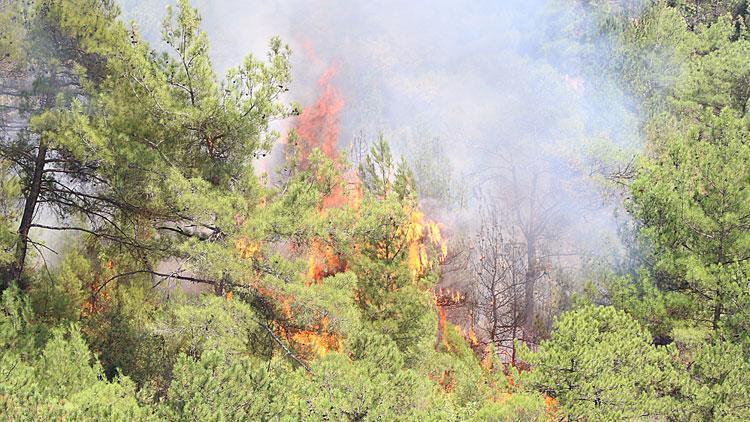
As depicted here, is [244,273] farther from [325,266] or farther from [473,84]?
[473,84]

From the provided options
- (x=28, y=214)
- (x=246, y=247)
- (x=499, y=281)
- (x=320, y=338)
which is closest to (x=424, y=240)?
(x=499, y=281)

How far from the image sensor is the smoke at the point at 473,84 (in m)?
22.9

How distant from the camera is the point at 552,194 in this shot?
2334 cm

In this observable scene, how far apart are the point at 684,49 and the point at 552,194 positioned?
6.04 meters

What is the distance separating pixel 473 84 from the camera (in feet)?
89.1

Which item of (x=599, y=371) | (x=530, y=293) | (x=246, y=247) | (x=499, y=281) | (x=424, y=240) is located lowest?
(x=599, y=371)

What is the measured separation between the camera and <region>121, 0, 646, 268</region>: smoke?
2291 centimetres

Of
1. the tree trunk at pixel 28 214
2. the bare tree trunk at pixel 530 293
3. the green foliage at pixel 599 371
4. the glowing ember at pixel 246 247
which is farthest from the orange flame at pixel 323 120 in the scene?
the green foliage at pixel 599 371

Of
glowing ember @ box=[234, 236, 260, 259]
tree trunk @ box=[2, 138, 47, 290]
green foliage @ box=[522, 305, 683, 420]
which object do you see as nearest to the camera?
green foliage @ box=[522, 305, 683, 420]

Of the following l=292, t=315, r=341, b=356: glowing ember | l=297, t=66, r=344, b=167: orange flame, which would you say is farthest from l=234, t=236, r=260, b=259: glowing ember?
l=297, t=66, r=344, b=167: orange flame

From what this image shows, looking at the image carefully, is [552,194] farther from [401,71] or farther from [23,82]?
[23,82]

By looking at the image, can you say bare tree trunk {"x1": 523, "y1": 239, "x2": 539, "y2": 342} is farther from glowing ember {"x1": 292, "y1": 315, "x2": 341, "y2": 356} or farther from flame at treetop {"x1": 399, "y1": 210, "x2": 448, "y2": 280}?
glowing ember {"x1": 292, "y1": 315, "x2": 341, "y2": 356}

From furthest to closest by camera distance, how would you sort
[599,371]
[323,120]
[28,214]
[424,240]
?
[323,120]
[424,240]
[28,214]
[599,371]

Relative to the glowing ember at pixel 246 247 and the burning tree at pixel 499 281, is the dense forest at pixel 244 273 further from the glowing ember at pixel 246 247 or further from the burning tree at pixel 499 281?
the burning tree at pixel 499 281
